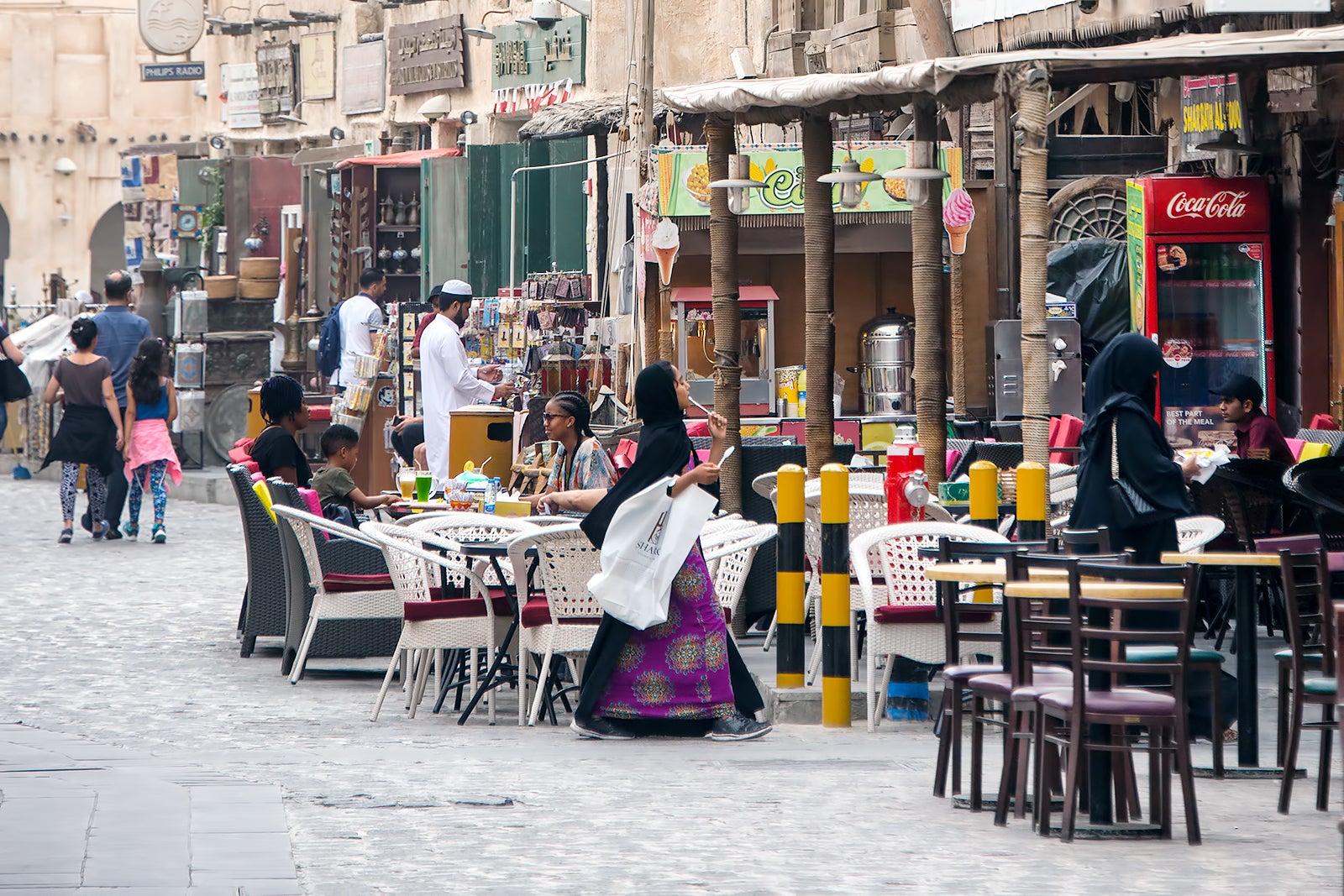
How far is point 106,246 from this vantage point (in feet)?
146

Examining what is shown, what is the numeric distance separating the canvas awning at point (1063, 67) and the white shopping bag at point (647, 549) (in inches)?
99.4

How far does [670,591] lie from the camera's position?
8.80m

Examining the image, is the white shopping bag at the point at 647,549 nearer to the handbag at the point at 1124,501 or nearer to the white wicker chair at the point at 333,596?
the handbag at the point at 1124,501

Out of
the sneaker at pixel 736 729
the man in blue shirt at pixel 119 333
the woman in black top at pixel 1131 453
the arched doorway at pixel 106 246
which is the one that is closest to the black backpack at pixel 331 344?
the man in blue shirt at pixel 119 333

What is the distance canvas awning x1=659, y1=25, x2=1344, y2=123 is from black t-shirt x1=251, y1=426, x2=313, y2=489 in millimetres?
3106

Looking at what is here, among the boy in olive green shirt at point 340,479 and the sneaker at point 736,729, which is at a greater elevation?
the boy in olive green shirt at point 340,479

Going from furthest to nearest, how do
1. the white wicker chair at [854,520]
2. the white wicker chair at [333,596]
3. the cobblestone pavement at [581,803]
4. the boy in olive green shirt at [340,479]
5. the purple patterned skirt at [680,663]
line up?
the boy in olive green shirt at [340,479]
the white wicker chair at [333,596]
the white wicker chair at [854,520]
the purple patterned skirt at [680,663]
the cobblestone pavement at [581,803]

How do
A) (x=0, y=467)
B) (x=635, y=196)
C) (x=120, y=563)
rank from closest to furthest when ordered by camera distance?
(x=120, y=563), (x=635, y=196), (x=0, y=467)

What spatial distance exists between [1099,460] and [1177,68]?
10.1 feet

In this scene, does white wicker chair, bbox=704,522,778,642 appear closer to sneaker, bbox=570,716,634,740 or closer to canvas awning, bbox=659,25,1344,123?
sneaker, bbox=570,716,634,740

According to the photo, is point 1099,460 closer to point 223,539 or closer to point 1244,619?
point 1244,619

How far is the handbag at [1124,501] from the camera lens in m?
7.73

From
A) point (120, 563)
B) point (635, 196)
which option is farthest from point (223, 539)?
point (635, 196)

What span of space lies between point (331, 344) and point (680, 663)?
1199 centimetres
